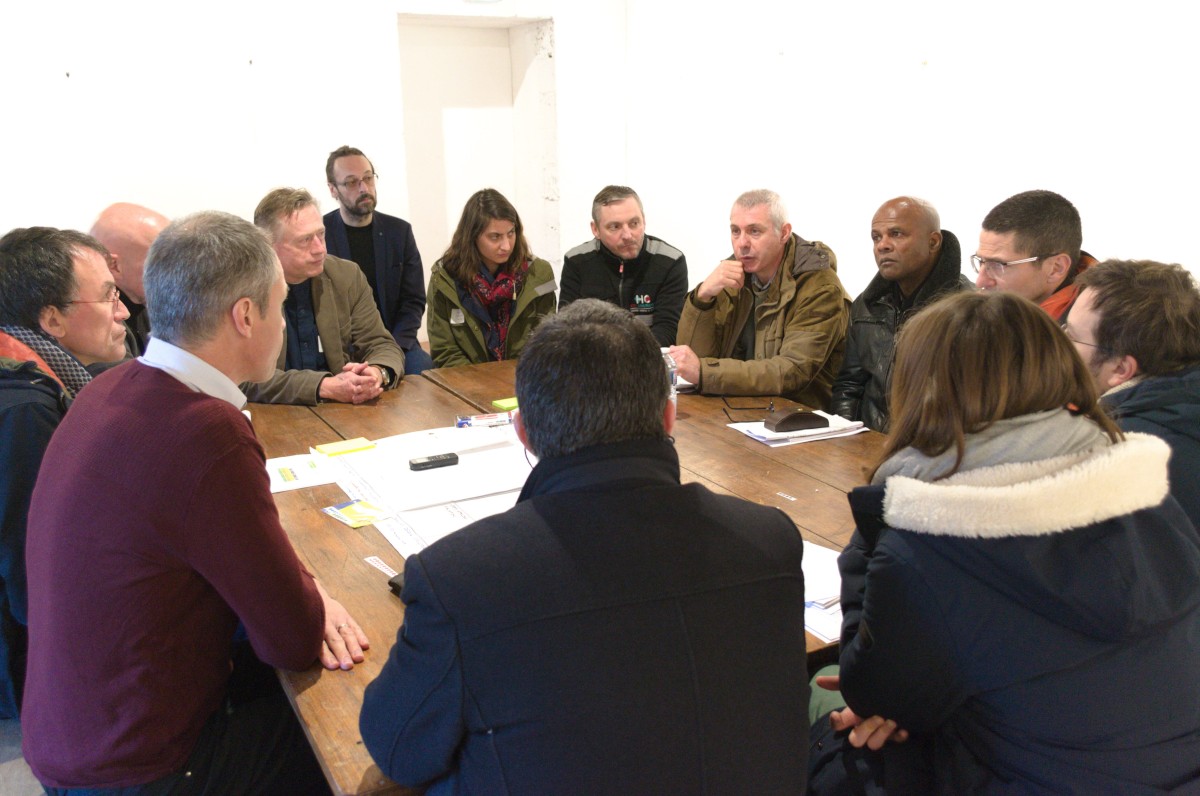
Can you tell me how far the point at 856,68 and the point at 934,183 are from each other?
0.82m

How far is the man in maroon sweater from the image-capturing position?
1.39m

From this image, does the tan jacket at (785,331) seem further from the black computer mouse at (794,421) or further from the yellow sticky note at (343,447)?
the yellow sticky note at (343,447)

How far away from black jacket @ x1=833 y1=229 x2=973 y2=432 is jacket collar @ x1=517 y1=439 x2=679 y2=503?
→ 2101 mm

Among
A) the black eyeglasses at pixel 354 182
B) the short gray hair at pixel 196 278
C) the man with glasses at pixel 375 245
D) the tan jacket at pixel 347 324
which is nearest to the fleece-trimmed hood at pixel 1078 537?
the short gray hair at pixel 196 278

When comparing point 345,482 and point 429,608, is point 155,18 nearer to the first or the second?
point 345,482

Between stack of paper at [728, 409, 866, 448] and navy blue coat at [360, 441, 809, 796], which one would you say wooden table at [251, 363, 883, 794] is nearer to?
stack of paper at [728, 409, 866, 448]

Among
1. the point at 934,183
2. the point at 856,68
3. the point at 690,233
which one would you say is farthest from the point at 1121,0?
the point at 690,233

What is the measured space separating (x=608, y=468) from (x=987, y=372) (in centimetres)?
60

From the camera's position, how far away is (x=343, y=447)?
252 cm

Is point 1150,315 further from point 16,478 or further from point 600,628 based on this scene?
point 16,478

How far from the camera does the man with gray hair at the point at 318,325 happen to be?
120 inches

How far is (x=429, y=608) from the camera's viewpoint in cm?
103

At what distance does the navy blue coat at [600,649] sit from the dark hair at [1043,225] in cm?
199

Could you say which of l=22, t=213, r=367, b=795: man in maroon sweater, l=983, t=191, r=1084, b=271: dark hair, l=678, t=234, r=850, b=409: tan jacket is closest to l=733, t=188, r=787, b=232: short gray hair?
l=678, t=234, r=850, b=409: tan jacket
